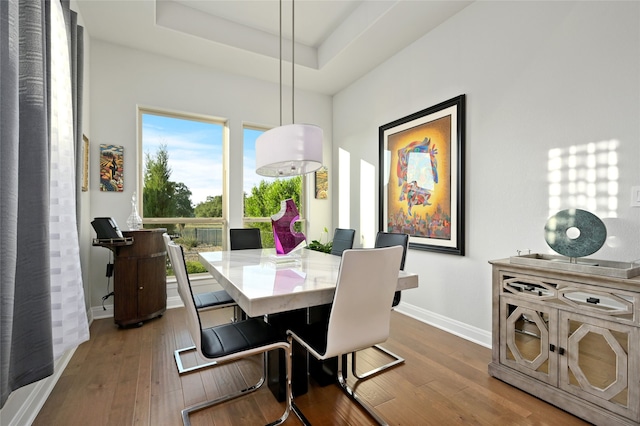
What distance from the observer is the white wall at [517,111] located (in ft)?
6.43

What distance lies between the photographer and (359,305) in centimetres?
155

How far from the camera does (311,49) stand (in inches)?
161

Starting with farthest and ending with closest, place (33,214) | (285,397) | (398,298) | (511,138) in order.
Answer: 1. (511,138)
2. (398,298)
3. (285,397)
4. (33,214)

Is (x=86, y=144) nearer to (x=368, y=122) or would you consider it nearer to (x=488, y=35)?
(x=368, y=122)

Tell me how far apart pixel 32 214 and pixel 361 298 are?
1450 mm

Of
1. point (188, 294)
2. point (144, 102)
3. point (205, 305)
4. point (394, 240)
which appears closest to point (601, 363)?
point (394, 240)

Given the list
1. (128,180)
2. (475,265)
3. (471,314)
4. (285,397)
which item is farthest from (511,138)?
(128,180)

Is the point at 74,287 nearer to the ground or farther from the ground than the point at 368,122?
nearer to the ground

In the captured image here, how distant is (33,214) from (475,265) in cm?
302

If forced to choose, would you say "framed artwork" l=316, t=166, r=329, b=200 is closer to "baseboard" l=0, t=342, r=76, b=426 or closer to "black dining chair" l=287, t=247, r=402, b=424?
"black dining chair" l=287, t=247, r=402, b=424

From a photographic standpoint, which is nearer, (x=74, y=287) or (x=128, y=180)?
(x=74, y=287)

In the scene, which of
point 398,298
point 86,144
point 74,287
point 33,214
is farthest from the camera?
point 86,144

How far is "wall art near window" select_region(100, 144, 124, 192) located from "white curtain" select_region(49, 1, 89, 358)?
5.90 feet

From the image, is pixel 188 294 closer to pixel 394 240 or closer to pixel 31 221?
pixel 31 221
